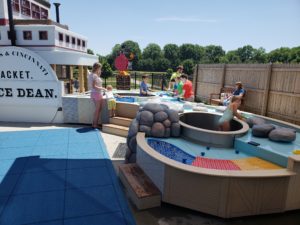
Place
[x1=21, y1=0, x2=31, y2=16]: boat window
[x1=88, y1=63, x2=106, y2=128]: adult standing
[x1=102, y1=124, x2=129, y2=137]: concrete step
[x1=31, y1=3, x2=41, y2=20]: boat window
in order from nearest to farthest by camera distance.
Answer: [x1=102, y1=124, x2=129, y2=137]: concrete step < [x1=88, y1=63, x2=106, y2=128]: adult standing < [x1=21, y1=0, x2=31, y2=16]: boat window < [x1=31, y1=3, x2=41, y2=20]: boat window

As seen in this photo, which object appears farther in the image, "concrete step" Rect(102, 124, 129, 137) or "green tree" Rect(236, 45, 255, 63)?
"green tree" Rect(236, 45, 255, 63)

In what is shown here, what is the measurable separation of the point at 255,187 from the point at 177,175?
1179mm

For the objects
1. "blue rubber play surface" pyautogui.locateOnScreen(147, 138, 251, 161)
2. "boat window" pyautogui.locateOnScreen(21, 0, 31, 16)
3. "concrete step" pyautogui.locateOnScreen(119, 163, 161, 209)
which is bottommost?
"concrete step" pyautogui.locateOnScreen(119, 163, 161, 209)

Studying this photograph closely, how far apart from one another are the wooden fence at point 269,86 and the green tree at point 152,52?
313 feet

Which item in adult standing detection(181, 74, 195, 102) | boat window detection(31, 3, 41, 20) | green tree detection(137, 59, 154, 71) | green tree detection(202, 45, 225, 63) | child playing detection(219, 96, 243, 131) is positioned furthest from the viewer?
green tree detection(202, 45, 225, 63)

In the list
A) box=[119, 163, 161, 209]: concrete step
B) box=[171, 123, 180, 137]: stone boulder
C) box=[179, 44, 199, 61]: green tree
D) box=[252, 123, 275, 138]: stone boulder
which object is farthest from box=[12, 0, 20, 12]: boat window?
box=[179, 44, 199, 61]: green tree

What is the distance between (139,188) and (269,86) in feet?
25.8

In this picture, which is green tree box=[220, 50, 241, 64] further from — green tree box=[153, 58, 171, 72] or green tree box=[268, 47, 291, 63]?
green tree box=[153, 58, 171, 72]

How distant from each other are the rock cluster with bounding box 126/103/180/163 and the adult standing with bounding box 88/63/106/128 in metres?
3.07

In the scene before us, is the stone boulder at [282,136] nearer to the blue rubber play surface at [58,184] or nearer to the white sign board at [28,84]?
the blue rubber play surface at [58,184]

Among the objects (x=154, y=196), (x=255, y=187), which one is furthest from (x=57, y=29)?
(x=255, y=187)

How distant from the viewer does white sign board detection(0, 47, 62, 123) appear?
8.83 metres

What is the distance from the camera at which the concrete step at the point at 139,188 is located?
383 cm

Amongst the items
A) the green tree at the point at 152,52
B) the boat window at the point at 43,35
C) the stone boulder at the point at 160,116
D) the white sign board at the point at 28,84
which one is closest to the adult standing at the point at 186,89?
the stone boulder at the point at 160,116
